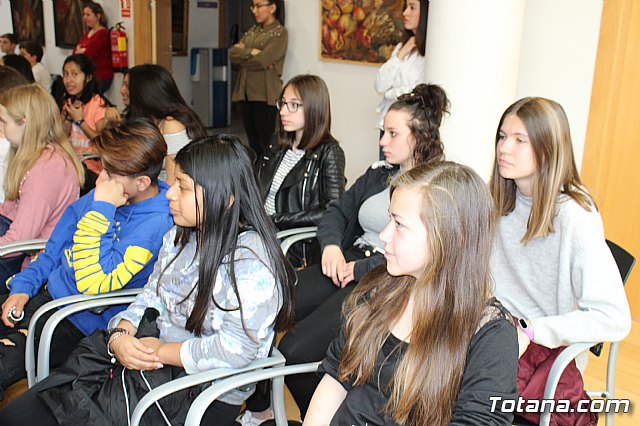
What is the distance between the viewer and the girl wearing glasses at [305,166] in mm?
2891

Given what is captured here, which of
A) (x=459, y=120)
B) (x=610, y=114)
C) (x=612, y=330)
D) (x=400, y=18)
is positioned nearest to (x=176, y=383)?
(x=612, y=330)

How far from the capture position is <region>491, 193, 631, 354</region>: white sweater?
172 centimetres

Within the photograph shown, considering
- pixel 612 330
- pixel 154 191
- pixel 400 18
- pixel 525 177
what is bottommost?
pixel 612 330

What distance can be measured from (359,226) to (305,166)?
42cm

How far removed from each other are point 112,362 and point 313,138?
→ 1.45 meters

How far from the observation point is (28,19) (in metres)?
8.45

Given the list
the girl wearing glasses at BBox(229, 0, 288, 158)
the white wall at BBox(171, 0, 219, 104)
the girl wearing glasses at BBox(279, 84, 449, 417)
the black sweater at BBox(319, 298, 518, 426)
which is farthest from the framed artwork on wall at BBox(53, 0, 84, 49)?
the black sweater at BBox(319, 298, 518, 426)

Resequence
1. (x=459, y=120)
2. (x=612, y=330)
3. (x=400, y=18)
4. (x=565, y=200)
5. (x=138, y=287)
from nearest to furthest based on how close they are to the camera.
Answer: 1. (x=612, y=330)
2. (x=565, y=200)
3. (x=138, y=287)
4. (x=459, y=120)
5. (x=400, y=18)

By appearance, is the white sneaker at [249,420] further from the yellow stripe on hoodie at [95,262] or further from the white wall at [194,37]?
the white wall at [194,37]

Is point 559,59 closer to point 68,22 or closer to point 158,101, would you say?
point 158,101

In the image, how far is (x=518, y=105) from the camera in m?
1.94

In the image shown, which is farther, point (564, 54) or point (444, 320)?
point (564, 54)

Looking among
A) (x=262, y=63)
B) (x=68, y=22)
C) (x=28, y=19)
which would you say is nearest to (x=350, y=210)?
(x=262, y=63)

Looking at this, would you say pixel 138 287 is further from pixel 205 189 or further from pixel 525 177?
pixel 525 177
